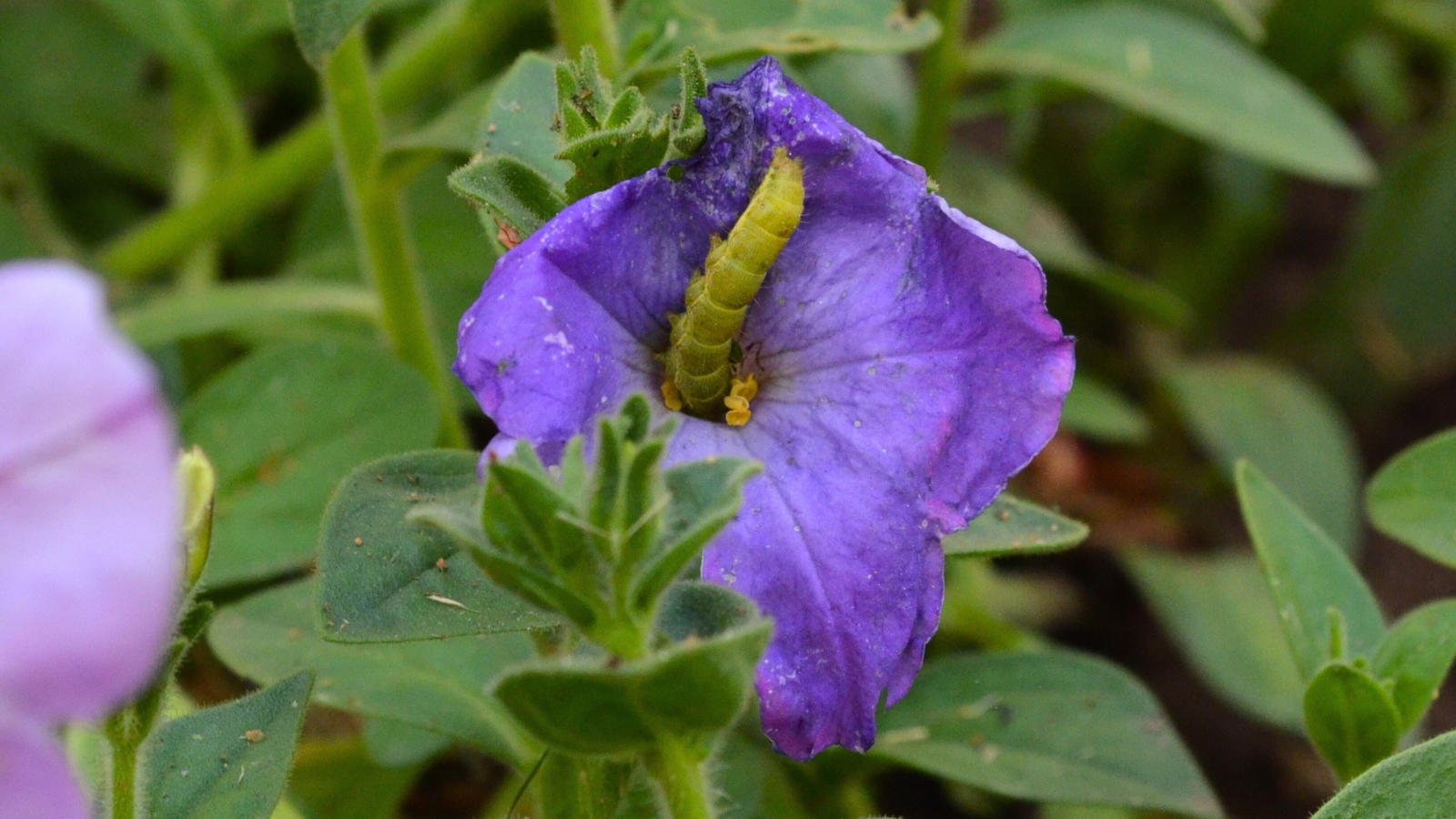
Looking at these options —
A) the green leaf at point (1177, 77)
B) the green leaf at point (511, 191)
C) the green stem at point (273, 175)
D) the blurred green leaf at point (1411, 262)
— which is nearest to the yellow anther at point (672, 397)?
the green leaf at point (511, 191)

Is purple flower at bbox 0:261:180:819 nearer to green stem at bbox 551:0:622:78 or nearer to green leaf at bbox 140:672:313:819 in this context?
green leaf at bbox 140:672:313:819

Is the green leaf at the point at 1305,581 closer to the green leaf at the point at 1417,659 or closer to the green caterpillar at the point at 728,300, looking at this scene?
the green leaf at the point at 1417,659

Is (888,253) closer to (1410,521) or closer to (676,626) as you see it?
(676,626)

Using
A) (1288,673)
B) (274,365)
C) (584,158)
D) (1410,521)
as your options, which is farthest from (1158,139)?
(584,158)

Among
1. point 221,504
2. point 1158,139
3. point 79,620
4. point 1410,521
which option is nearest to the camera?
point 79,620

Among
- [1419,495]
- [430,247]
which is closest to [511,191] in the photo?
[1419,495]

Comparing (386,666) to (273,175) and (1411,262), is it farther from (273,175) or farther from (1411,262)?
(1411,262)

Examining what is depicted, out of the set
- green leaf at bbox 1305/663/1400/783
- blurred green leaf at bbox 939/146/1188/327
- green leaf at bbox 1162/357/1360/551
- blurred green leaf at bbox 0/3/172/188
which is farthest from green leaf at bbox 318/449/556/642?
green leaf at bbox 1162/357/1360/551
